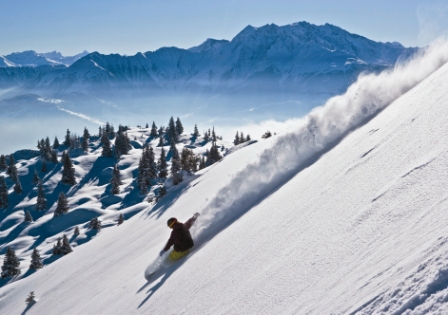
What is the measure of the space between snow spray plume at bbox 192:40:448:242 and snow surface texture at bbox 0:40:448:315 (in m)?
→ 0.05

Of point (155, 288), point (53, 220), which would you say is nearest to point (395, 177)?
point (155, 288)

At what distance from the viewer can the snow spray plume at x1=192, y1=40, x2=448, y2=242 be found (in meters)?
11.1

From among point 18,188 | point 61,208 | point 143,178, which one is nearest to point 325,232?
point 61,208

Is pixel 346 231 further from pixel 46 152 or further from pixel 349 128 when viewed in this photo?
pixel 46 152

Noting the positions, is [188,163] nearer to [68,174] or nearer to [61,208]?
[61,208]

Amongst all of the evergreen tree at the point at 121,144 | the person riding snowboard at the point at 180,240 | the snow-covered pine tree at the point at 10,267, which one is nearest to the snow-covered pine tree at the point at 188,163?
the person riding snowboard at the point at 180,240

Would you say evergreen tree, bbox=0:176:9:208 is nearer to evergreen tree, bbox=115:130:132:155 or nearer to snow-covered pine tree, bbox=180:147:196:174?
evergreen tree, bbox=115:130:132:155

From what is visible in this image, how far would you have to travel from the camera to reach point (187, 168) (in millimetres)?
34531

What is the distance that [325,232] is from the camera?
5.72 metres

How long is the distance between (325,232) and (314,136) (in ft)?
24.5

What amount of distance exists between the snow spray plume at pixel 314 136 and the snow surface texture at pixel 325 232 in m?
0.05

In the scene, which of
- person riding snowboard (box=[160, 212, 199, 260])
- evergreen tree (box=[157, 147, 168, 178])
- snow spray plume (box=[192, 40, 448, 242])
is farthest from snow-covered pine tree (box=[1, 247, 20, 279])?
person riding snowboard (box=[160, 212, 199, 260])

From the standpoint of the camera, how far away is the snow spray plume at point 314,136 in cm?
1105

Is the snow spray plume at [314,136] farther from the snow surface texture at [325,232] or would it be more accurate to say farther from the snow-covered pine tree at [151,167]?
the snow-covered pine tree at [151,167]
